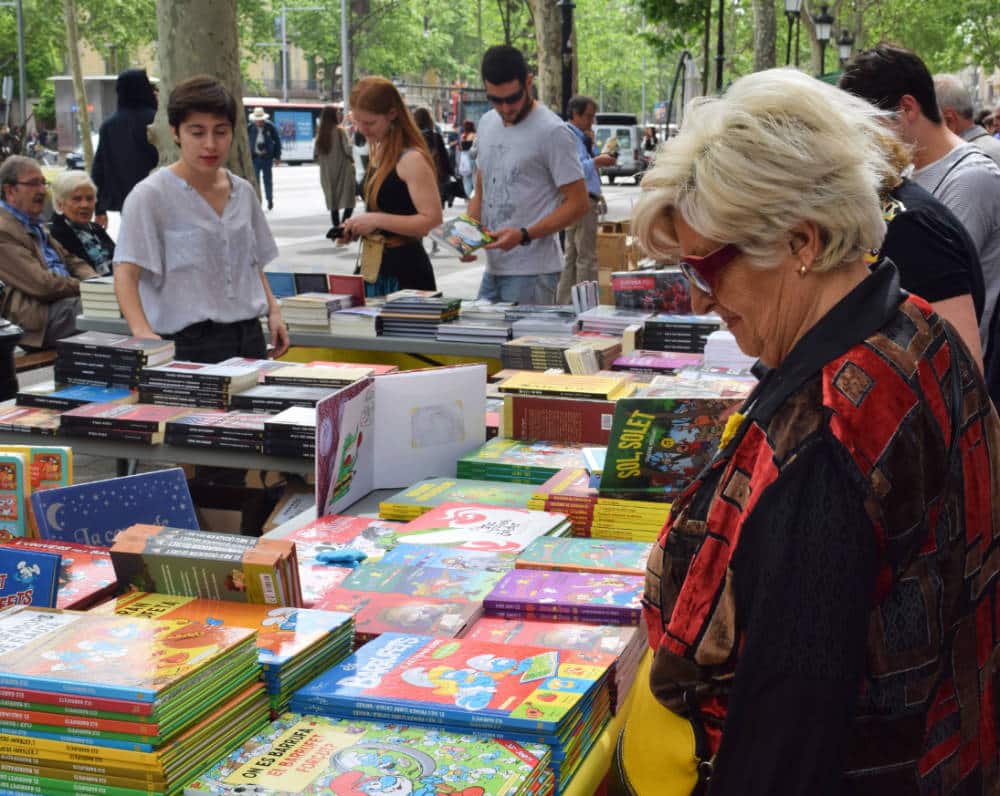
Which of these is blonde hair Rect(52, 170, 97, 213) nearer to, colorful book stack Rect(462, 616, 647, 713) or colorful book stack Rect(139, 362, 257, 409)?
colorful book stack Rect(139, 362, 257, 409)

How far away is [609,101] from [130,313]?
264 feet

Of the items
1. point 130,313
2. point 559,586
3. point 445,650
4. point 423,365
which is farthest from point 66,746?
point 423,365

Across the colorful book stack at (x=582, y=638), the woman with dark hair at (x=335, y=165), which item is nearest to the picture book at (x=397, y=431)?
the colorful book stack at (x=582, y=638)

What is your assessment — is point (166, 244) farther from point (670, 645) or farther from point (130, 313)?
point (670, 645)

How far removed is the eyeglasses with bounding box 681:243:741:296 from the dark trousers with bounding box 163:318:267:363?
10.4 feet

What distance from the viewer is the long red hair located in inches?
208

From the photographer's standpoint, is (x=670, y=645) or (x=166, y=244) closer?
(x=670, y=645)

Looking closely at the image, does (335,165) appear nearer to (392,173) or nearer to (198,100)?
(392,173)

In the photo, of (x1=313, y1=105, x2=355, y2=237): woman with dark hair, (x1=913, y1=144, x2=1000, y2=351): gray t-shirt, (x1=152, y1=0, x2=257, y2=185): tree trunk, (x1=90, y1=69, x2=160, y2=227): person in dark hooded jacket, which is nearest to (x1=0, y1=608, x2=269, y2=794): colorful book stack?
(x1=913, y1=144, x2=1000, y2=351): gray t-shirt

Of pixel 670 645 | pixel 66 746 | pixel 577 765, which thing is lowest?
pixel 577 765

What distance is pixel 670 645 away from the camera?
154 cm

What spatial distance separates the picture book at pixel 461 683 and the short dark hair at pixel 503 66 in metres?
3.78

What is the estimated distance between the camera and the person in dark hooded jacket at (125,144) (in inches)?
378

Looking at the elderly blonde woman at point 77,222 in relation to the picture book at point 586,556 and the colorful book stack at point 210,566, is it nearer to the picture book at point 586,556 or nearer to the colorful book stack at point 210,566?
the picture book at point 586,556
